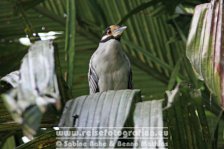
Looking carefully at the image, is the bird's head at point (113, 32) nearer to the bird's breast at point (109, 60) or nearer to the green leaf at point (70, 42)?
the bird's breast at point (109, 60)

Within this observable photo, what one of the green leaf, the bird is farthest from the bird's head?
the green leaf

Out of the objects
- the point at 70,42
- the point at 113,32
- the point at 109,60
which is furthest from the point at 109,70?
the point at 70,42

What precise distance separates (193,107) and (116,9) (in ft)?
5.77

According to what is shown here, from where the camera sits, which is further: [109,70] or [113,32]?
[113,32]

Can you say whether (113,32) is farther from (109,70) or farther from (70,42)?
(70,42)

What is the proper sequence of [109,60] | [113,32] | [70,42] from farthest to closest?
[113,32] → [109,60] → [70,42]

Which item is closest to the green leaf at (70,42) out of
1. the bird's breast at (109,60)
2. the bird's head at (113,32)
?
the bird's breast at (109,60)

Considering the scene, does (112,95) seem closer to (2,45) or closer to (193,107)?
(193,107)

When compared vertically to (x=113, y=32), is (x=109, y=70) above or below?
below

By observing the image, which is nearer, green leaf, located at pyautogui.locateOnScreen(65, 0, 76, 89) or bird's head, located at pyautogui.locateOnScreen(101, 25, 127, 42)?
green leaf, located at pyautogui.locateOnScreen(65, 0, 76, 89)

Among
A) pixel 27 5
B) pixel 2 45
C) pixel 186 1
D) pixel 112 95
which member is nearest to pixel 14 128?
pixel 112 95

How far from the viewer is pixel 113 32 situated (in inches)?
111

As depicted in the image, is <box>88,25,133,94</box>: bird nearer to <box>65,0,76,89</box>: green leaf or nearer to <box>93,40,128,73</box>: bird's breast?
<box>93,40,128,73</box>: bird's breast

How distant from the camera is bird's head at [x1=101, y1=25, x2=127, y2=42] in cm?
280
